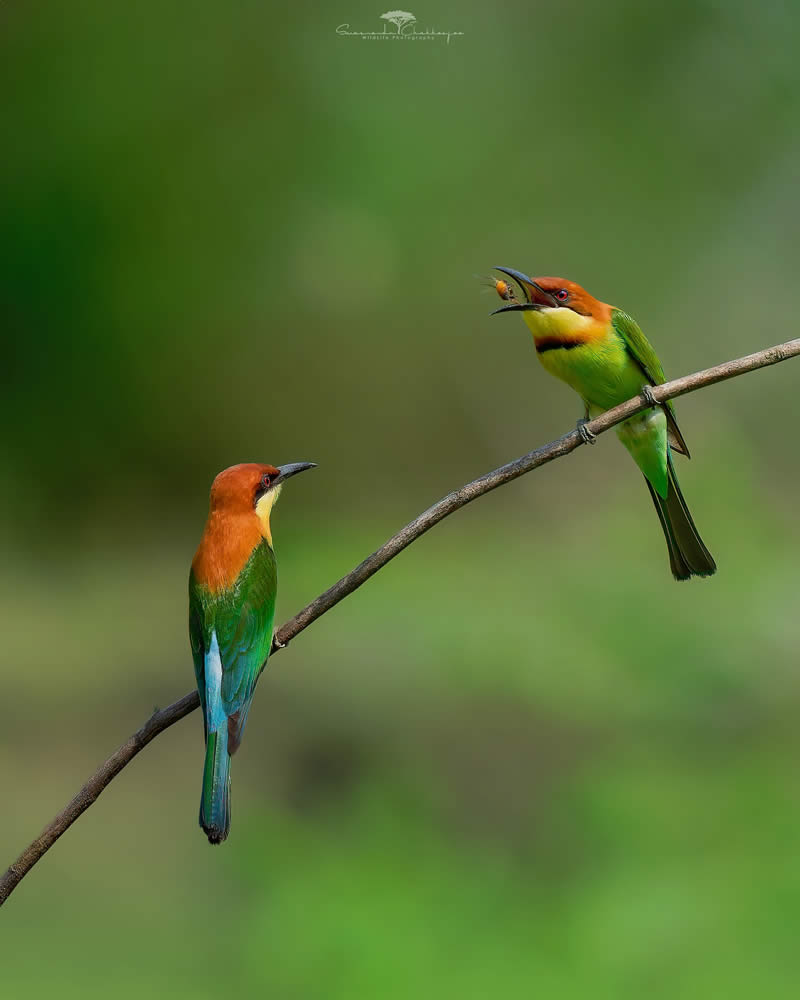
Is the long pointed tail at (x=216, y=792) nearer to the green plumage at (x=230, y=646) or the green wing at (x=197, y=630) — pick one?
the green plumage at (x=230, y=646)

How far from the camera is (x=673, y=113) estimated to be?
24.2ft

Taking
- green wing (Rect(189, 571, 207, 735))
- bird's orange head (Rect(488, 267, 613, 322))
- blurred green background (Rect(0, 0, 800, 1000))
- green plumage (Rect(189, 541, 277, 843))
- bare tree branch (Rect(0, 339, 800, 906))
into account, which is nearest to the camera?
bare tree branch (Rect(0, 339, 800, 906))

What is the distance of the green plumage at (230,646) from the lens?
1.42 m

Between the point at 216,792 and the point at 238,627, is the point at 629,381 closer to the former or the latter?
the point at 238,627

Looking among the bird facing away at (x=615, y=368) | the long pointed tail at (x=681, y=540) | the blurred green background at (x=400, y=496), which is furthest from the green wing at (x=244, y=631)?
the blurred green background at (x=400, y=496)

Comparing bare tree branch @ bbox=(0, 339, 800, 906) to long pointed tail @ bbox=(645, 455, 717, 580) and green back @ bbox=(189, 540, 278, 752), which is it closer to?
green back @ bbox=(189, 540, 278, 752)

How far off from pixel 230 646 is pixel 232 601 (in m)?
0.08

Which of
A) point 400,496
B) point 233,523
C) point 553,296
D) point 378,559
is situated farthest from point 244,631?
point 400,496

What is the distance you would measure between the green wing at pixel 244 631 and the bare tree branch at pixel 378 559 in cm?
17

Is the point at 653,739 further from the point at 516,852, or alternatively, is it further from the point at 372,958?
the point at 372,958

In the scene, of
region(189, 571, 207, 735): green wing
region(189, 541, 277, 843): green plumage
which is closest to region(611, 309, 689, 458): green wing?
region(189, 541, 277, 843): green plumage

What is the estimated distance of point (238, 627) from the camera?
5.14ft

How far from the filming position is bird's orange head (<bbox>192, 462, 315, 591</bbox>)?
1626 mm

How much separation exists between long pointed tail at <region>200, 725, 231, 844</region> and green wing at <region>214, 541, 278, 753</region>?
2 cm
